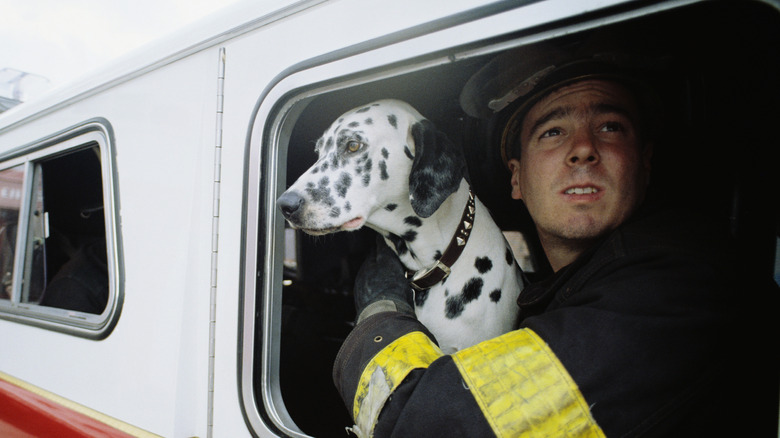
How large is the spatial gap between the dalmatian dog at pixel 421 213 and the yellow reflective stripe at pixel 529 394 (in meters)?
0.63

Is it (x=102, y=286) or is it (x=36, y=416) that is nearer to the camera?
(x=36, y=416)

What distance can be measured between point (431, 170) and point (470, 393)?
0.89 m

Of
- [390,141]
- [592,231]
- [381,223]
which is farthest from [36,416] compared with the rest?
[592,231]

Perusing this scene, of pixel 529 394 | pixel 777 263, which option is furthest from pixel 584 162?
pixel 529 394

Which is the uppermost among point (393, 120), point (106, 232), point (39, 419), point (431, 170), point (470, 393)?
point (393, 120)

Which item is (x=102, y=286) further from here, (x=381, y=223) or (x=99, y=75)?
(x=381, y=223)

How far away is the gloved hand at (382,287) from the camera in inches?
55.4

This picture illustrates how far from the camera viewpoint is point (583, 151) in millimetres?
1311

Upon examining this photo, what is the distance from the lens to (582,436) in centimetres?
79

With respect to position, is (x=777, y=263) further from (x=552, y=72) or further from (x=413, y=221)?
(x=413, y=221)

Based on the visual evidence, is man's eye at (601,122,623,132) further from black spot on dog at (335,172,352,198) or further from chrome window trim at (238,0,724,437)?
black spot on dog at (335,172,352,198)

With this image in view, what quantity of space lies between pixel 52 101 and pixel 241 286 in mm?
1332

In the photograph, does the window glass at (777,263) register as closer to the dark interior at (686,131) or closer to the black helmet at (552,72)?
the dark interior at (686,131)

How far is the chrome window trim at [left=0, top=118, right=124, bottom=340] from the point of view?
1444 millimetres
